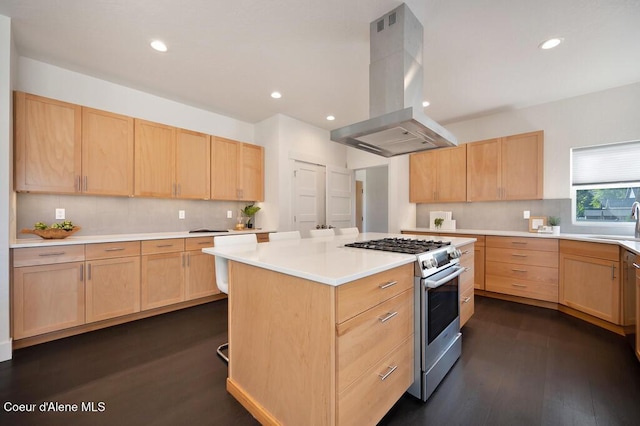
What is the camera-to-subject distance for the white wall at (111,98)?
268cm

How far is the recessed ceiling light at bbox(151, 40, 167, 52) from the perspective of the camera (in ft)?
7.80

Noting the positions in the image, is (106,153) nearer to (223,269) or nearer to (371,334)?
(223,269)

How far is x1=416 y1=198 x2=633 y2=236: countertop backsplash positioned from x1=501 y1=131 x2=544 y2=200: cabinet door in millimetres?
285

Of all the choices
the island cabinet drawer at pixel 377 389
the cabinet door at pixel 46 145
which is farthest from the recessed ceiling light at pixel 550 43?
the cabinet door at pixel 46 145

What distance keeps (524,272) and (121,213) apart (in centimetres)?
513

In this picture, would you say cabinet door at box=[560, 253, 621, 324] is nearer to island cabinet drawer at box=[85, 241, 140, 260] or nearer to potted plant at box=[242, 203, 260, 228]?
potted plant at box=[242, 203, 260, 228]

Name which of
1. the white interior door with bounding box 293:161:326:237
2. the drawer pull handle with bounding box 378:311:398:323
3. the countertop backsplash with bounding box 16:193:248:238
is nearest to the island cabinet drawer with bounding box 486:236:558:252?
the white interior door with bounding box 293:161:326:237

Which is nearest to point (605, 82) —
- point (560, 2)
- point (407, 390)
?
point (560, 2)

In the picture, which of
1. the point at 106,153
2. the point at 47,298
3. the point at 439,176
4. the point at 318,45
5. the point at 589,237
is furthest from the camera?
the point at 439,176

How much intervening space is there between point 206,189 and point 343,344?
323 centimetres

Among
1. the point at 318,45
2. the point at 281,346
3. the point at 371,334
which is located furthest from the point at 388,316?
the point at 318,45

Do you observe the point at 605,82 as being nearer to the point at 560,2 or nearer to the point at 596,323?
the point at 560,2

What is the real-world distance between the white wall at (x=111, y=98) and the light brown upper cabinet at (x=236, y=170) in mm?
429

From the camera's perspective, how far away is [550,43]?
7.61ft
